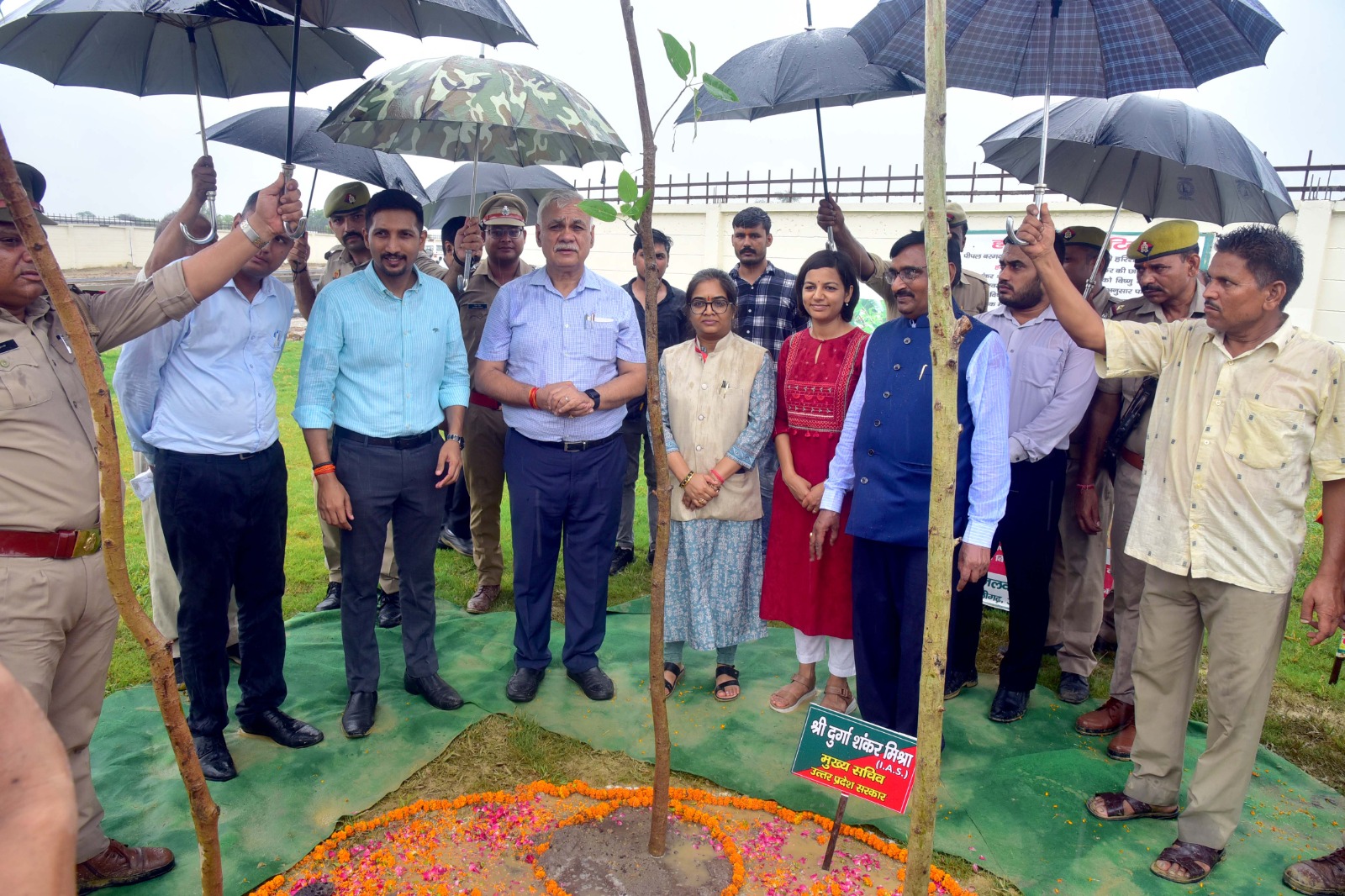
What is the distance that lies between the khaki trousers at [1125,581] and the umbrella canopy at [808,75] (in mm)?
2071

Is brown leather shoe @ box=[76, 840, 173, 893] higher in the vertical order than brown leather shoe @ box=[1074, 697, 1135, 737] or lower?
higher

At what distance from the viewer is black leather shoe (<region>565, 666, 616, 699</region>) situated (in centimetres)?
411

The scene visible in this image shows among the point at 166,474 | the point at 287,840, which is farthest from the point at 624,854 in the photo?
the point at 166,474

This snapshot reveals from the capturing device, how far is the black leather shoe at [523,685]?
403 centimetres

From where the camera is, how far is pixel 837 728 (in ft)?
9.54

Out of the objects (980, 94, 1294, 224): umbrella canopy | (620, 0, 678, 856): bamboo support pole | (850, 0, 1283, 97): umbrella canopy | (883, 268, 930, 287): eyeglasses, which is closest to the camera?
(620, 0, 678, 856): bamboo support pole

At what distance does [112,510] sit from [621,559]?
413 centimetres

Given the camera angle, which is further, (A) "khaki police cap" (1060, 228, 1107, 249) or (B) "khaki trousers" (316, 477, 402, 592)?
(B) "khaki trousers" (316, 477, 402, 592)

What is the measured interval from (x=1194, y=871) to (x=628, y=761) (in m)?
2.08

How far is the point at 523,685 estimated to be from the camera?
13.3ft

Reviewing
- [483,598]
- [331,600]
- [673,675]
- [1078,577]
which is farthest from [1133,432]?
[331,600]

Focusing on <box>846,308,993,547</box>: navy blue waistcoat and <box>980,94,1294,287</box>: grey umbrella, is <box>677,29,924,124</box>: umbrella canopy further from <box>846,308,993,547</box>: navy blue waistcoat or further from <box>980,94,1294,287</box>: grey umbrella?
<box>846,308,993,547</box>: navy blue waistcoat

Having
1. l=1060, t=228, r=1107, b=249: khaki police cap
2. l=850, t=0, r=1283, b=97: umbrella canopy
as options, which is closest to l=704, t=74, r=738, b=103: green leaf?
l=850, t=0, r=1283, b=97: umbrella canopy

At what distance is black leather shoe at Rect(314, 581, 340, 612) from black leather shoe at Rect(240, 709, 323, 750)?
4.58 ft
